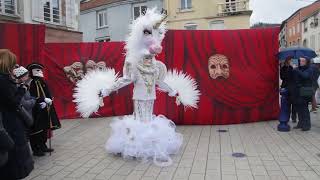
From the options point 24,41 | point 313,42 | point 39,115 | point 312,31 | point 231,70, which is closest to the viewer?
point 39,115

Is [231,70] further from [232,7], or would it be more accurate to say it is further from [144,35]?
[232,7]

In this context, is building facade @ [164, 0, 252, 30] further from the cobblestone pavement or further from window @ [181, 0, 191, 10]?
the cobblestone pavement

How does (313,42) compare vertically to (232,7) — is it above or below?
below

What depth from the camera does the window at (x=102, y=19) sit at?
37469 mm

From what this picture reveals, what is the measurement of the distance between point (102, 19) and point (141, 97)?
32074 mm

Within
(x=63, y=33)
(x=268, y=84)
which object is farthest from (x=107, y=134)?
(x=63, y=33)

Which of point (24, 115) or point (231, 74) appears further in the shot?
point (231, 74)

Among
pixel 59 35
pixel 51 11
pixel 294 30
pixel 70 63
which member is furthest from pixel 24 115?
pixel 294 30

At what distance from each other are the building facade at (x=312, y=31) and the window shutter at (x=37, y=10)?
110 ft

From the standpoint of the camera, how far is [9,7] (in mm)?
17219

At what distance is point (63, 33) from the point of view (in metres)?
18.8

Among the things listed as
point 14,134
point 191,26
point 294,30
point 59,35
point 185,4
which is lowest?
point 14,134

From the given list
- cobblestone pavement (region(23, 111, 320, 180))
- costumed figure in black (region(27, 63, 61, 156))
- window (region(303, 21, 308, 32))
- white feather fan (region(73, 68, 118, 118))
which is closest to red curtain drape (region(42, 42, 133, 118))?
cobblestone pavement (region(23, 111, 320, 180))

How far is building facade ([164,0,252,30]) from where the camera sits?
32.1 metres
